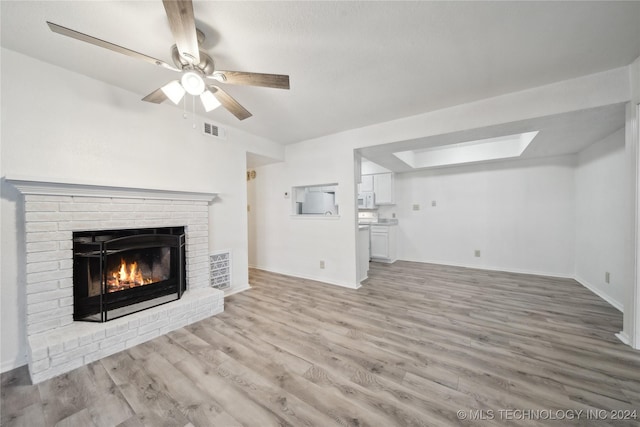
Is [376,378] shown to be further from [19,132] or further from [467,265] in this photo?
[467,265]

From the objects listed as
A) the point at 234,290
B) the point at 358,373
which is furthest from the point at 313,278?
the point at 358,373

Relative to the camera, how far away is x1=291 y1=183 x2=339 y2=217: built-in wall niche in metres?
4.19

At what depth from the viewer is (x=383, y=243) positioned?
5.23 metres

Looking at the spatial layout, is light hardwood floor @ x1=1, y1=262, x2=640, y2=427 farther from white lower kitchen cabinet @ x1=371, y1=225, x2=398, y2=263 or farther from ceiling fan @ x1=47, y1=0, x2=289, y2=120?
white lower kitchen cabinet @ x1=371, y1=225, x2=398, y2=263

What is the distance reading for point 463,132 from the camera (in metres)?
2.72

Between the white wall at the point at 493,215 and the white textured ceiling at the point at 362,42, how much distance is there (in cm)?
261

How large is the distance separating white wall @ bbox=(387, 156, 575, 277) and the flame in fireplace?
16.4 feet

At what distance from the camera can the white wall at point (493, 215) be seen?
3.92 m

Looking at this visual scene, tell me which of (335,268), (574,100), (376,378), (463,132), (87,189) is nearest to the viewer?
(376,378)

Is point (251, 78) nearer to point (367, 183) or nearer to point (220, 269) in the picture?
point (220, 269)

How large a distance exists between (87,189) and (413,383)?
307 cm

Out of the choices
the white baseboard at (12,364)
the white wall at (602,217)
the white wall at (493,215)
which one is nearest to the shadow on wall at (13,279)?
the white baseboard at (12,364)

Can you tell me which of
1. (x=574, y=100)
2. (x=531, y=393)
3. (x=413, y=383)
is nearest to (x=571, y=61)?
(x=574, y=100)

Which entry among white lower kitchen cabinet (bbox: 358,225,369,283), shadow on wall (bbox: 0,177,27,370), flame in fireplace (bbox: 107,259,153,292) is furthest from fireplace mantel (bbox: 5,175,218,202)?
white lower kitchen cabinet (bbox: 358,225,369,283)
